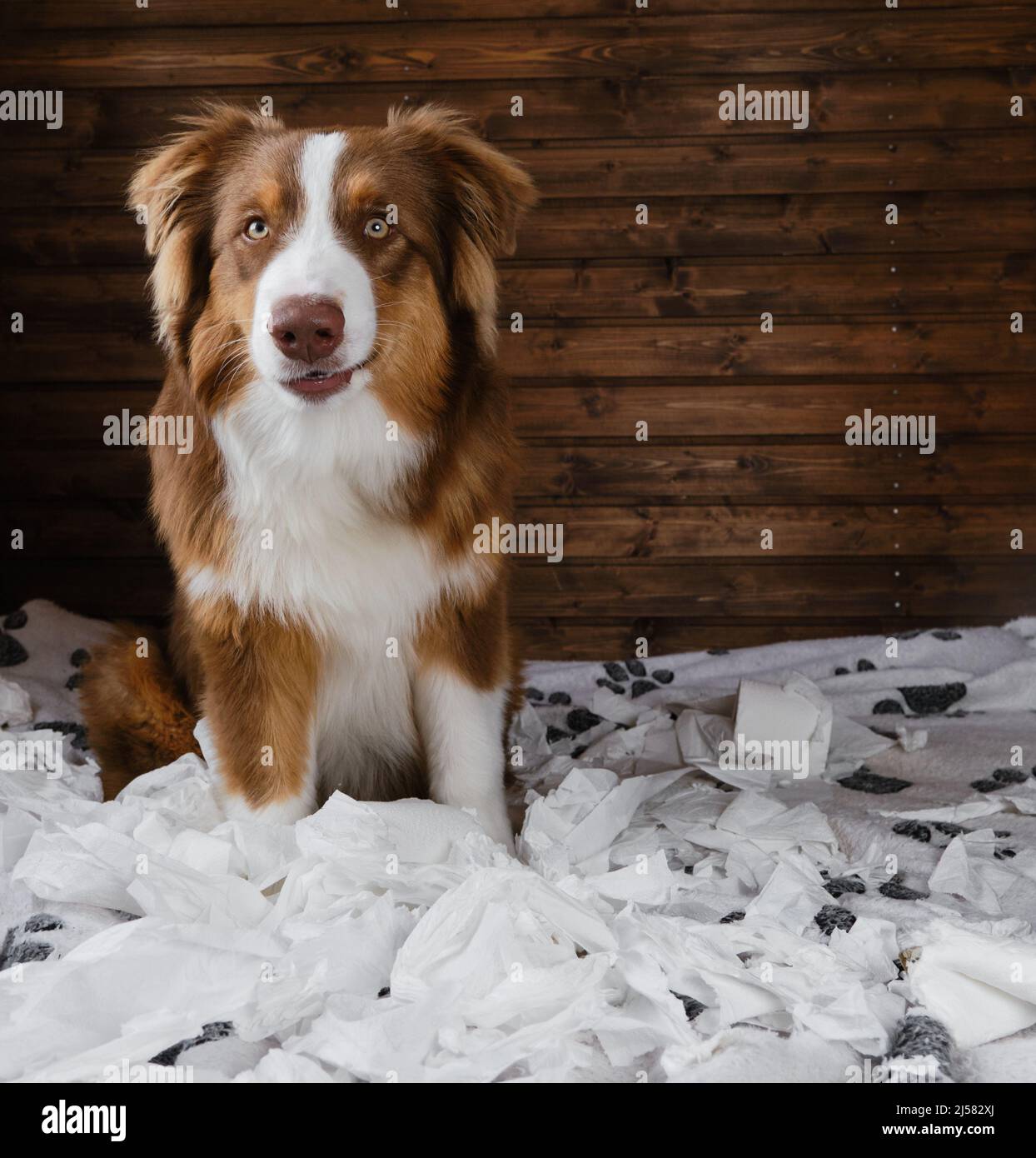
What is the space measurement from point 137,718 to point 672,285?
2.04m

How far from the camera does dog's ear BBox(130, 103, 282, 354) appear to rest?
73.0 inches

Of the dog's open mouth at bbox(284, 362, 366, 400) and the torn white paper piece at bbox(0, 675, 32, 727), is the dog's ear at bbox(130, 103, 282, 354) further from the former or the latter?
the torn white paper piece at bbox(0, 675, 32, 727)

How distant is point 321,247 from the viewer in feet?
5.49

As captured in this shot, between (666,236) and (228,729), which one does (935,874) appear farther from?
(666,236)

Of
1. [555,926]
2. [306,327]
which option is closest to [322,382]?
[306,327]

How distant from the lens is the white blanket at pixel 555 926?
4.53ft

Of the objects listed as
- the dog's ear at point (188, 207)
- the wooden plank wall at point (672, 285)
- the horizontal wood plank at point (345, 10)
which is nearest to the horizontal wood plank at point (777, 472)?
the wooden plank wall at point (672, 285)

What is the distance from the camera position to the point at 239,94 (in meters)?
3.46

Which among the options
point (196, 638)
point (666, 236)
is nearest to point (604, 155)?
point (666, 236)

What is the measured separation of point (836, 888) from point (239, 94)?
110 inches

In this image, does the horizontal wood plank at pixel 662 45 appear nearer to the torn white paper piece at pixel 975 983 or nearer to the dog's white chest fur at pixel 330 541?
the dog's white chest fur at pixel 330 541

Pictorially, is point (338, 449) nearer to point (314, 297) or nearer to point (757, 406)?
point (314, 297)

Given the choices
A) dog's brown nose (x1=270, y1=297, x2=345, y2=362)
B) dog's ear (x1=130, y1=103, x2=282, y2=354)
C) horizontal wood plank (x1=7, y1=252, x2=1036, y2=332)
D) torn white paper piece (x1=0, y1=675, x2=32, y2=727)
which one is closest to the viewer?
dog's brown nose (x1=270, y1=297, x2=345, y2=362)

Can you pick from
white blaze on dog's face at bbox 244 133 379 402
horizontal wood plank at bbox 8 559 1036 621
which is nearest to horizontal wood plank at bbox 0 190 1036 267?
horizontal wood plank at bbox 8 559 1036 621
